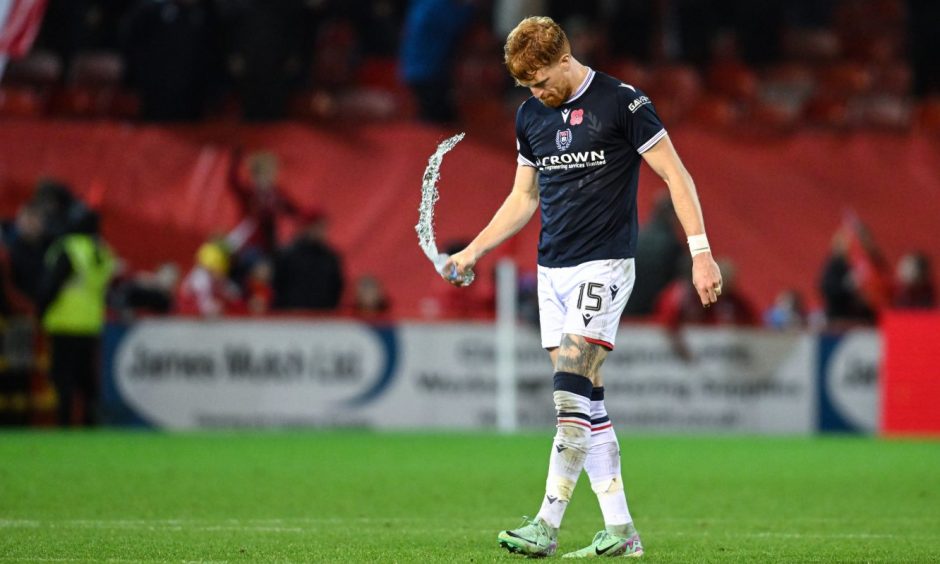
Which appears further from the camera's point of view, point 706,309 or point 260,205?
point 260,205

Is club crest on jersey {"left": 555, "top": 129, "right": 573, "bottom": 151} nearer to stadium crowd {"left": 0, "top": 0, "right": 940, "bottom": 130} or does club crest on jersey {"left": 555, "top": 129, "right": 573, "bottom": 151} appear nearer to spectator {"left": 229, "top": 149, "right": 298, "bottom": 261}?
→ spectator {"left": 229, "top": 149, "right": 298, "bottom": 261}

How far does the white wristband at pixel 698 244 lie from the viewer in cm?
712

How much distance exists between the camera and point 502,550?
7512 millimetres

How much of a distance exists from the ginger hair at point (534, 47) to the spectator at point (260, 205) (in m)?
12.1

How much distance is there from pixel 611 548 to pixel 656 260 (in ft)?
37.2

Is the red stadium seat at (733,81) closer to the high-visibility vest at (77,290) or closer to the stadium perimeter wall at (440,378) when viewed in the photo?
the stadium perimeter wall at (440,378)

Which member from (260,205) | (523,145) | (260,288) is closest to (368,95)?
(260,205)

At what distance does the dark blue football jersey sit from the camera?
24.2 feet

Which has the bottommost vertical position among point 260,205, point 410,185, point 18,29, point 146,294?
point 146,294

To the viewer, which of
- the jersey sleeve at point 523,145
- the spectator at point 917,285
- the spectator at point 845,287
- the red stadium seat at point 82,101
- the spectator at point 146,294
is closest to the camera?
the jersey sleeve at point 523,145

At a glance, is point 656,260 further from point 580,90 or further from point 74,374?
point 580,90

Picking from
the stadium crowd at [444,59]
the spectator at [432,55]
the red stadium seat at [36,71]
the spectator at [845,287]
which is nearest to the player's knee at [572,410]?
the spectator at [845,287]

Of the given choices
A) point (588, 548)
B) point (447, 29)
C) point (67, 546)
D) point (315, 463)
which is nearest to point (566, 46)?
point (588, 548)

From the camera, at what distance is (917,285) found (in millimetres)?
19000
